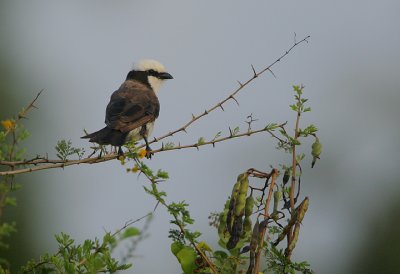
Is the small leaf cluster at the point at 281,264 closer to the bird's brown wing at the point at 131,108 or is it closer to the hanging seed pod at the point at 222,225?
the hanging seed pod at the point at 222,225

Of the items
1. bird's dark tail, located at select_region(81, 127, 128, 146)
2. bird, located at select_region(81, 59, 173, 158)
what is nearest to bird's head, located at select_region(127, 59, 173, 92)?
bird, located at select_region(81, 59, 173, 158)

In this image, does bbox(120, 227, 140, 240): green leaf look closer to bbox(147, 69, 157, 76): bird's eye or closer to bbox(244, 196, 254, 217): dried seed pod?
bbox(244, 196, 254, 217): dried seed pod

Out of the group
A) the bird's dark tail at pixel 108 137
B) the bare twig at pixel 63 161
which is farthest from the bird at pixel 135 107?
the bare twig at pixel 63 161

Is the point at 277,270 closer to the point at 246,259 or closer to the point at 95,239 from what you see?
the point at 246,259

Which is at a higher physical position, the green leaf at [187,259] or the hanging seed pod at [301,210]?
the hanging seed pod at [301,210]

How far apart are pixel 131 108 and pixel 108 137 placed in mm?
1465

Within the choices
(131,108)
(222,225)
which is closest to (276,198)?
(222,225)

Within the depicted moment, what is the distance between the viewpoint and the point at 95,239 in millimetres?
3281

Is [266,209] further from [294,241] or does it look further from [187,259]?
[187,259]

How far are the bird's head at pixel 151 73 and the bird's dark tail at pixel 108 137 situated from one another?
8.62 ft

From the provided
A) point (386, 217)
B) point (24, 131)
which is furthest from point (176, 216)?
point (386, 217)

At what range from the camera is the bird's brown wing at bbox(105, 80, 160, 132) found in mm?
→ 6742

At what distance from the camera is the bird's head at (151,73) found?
29.3ft

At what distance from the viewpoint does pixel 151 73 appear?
354 inches
